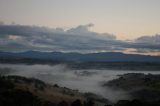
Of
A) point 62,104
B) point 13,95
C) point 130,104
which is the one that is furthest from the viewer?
point 62,104

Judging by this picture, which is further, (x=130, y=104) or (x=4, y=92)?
(x=4, y=92)

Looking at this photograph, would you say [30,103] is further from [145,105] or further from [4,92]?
[145,105]

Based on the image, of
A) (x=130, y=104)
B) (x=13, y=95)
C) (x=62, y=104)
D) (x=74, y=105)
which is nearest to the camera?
(x=130, y=104)

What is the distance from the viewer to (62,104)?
599ft

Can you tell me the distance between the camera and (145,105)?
14400 centimetres

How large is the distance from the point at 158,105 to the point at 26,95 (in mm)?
65905

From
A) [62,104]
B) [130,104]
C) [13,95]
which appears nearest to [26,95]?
[13,95]

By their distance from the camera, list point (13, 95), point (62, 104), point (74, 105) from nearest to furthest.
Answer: point (74, 105), point (13, 95), point (62, 104)

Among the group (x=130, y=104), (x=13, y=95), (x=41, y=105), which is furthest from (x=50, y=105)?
(x=130, y=104)

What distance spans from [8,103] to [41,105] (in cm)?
2343

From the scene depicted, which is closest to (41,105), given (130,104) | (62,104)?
(62,104)

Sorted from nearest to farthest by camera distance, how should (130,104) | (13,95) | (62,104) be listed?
(130,104) → (13,95) → (62,104)

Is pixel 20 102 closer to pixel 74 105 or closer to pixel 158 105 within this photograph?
pixel 74 105

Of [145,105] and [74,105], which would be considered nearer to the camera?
[145,105]
